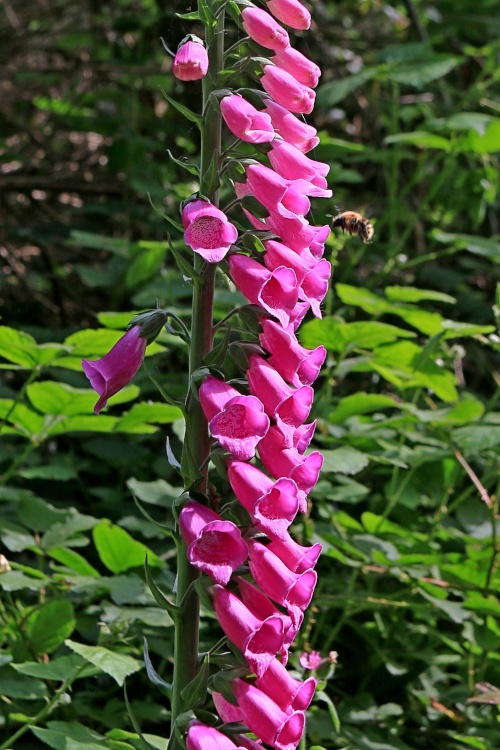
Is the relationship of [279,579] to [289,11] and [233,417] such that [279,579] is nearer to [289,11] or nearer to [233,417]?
[233,417]

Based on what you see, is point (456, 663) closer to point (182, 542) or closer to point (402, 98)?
point (182, 542)

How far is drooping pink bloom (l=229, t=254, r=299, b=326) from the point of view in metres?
1.24

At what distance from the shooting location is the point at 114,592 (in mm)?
1826

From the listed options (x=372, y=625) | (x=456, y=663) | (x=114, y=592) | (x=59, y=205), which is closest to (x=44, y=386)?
(x=114, y=592)

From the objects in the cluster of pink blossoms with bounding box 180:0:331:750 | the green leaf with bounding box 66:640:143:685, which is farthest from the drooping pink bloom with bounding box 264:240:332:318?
the green leaf with bounding box 66:640:143:685

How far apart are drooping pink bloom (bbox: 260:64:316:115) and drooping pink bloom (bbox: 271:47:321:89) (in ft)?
0.05

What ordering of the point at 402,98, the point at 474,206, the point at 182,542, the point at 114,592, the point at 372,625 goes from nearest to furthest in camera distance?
the point at 182,542
the point at 114,592
the point at 372,625
the point at 474,206
the point at 402,98

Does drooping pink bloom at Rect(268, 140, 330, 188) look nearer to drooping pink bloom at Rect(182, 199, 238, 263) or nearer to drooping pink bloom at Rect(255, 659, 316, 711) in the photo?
drooping pink bloom at Rect(182, 199, 238, 263)

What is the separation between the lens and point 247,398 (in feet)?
3.94

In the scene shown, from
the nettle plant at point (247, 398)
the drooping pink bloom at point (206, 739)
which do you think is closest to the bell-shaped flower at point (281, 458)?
the nettle plant at point (247, 398)

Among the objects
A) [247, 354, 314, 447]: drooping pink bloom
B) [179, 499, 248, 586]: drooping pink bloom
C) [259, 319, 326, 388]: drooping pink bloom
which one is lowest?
[179, 499, 248, 586]: drooping pink bloom

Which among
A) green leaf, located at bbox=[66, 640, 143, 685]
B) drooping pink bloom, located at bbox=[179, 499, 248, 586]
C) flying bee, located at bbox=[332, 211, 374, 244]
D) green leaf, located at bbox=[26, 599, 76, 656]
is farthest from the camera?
flying bee, located at bbox=[332, 211, 374, 244]

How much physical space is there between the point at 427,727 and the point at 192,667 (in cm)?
112

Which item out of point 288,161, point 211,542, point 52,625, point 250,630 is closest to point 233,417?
point 211,542
